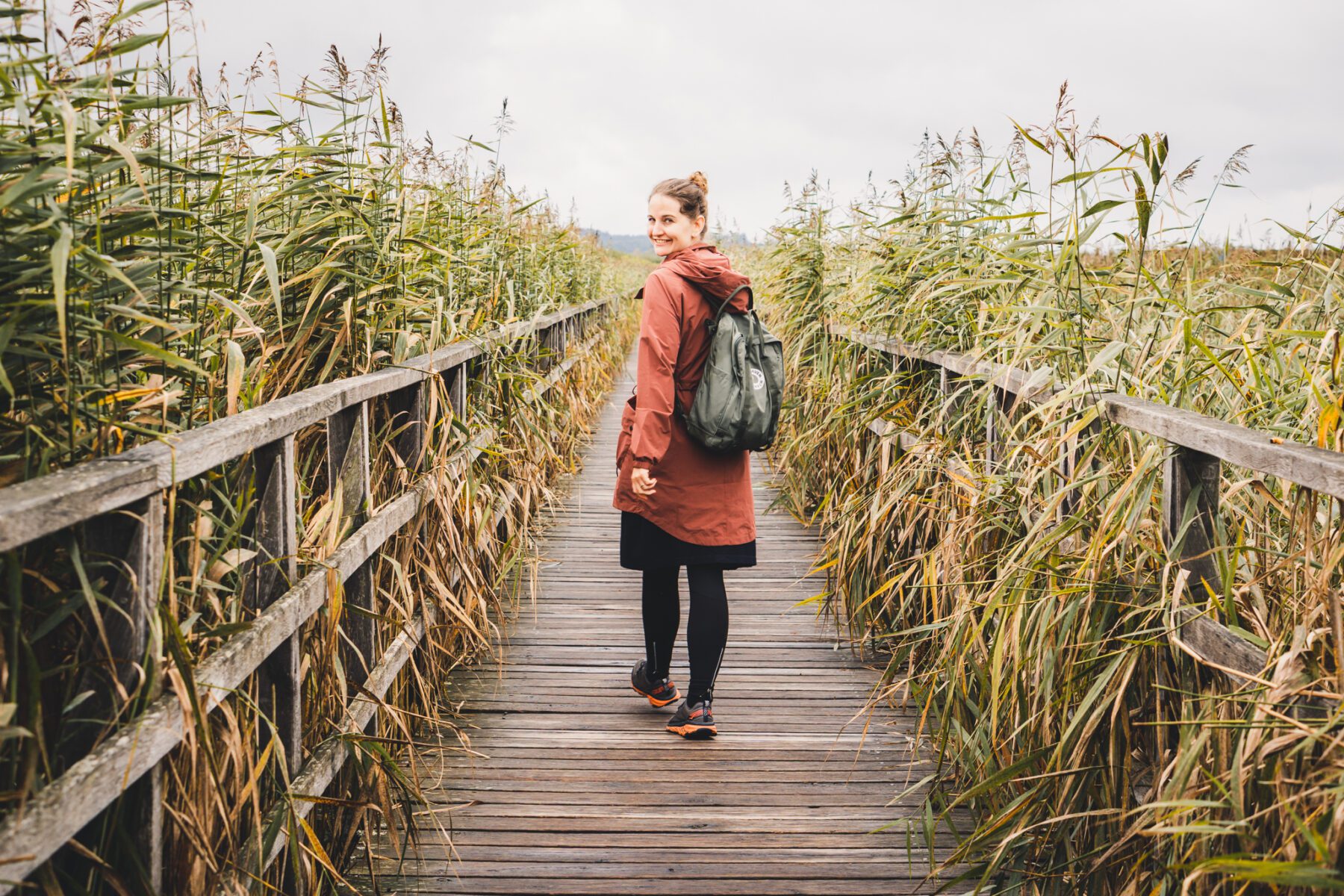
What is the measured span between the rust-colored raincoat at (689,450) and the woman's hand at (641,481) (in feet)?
0.08

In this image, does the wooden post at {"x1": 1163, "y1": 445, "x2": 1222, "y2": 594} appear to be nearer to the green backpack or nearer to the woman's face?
the green backpack

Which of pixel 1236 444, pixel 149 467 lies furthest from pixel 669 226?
pixel 149 467

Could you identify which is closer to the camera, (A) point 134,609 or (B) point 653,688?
(A) point 134,609

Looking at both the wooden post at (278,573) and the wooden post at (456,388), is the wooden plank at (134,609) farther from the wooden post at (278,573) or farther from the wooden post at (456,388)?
the wooden post at (456,388)

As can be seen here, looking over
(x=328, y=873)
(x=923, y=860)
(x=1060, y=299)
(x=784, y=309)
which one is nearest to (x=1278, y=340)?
(x=1060, y=299)

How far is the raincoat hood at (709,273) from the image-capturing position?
3.25 m

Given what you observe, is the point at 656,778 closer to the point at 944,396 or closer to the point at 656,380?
the point at 656,380

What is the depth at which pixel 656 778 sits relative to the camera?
3.19 meters

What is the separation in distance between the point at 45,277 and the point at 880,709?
117 inches

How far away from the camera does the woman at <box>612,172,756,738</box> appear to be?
10.4 ft

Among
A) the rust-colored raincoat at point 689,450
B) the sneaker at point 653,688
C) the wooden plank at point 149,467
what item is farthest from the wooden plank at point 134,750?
the sneaker at point 653,688

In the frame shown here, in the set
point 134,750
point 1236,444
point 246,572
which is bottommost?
point 134,750

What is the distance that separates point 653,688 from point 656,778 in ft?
1.85

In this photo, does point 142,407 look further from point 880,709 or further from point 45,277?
point 880,709
